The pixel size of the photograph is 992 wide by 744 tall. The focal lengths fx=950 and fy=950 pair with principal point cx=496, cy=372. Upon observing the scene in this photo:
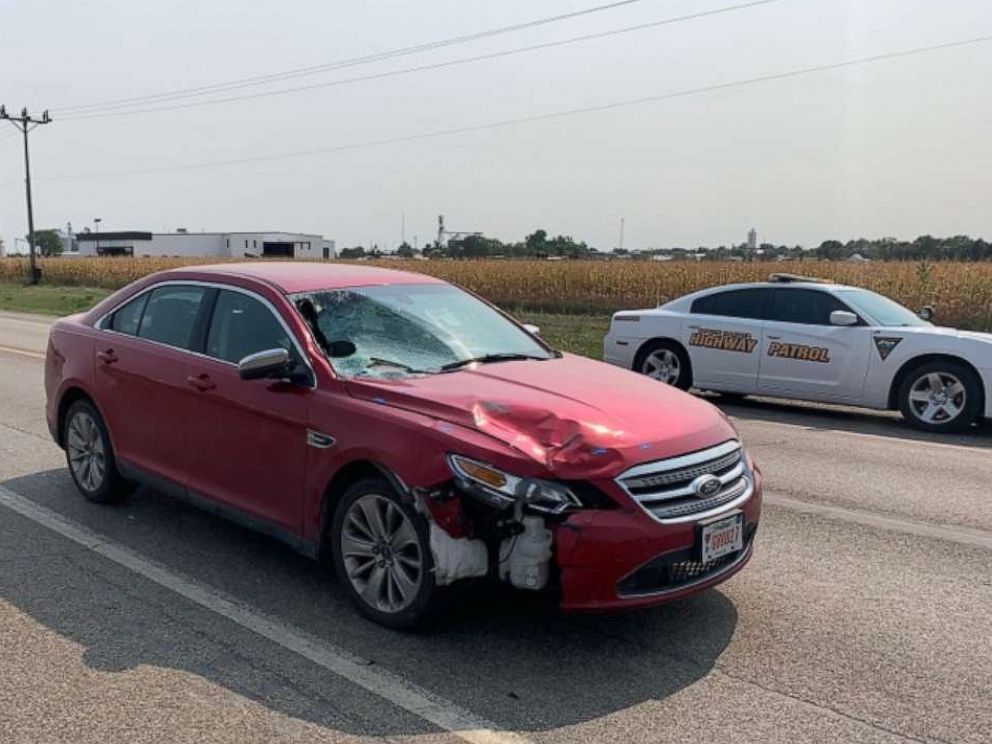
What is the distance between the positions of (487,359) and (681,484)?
1436 mm

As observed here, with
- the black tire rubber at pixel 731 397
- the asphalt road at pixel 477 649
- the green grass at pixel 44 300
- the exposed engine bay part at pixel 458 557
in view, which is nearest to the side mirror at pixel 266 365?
the asphalt road at pixel 477 649

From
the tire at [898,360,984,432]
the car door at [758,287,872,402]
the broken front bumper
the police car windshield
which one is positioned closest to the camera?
the broken front bumper

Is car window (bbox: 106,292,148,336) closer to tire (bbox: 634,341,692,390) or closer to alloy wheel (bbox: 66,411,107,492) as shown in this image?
alloy wheel (bbox: 66,411,107,492)

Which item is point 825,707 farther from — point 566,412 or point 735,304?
point 735,304

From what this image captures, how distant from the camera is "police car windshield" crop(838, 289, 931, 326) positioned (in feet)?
34.4

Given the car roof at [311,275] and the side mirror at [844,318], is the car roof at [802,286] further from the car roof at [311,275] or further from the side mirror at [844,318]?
the car roof at [311,275]

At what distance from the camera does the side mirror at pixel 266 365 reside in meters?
4.59

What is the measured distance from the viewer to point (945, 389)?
9.84 metres

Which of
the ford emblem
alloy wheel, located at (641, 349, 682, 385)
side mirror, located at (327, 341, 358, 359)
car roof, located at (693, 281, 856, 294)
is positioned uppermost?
car roof, located at (693, 281, 856, 294)

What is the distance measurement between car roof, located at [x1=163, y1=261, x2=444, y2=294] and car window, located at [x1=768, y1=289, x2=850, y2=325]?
6.24 meters

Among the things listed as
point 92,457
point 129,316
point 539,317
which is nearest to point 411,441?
point 129,316

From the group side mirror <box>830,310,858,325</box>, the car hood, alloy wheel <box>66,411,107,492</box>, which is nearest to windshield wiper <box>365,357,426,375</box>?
the car hood

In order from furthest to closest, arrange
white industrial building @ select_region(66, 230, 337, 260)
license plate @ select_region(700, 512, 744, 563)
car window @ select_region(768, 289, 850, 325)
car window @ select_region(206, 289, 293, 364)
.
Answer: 1. white industrial building @ select_region(66, 230, 337, 260)
2. car window @ select_region(768, 289, 850, 325)
3. car window @ select_region(206, 289, 293, 364)
4. license plate @ select_region(700, 512, 744, 563)

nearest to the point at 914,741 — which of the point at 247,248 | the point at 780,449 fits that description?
the point at 780,449
